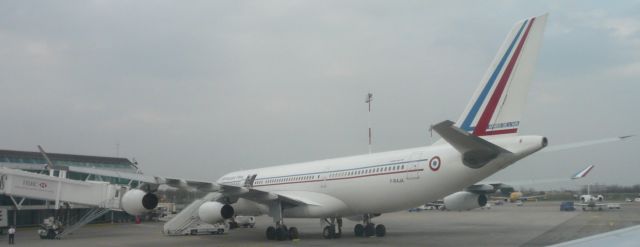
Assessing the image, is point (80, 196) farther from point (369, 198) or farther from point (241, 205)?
point (369, 198)

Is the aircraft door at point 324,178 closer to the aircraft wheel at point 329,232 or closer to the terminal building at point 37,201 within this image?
the aircraft wheel at point 329,232

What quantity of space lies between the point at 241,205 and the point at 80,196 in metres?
6.85

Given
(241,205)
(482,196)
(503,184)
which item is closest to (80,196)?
(241,205)

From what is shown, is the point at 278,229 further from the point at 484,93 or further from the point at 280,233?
the point at 484,93

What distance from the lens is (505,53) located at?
13.9 meters

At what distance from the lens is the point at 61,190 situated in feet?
72.8

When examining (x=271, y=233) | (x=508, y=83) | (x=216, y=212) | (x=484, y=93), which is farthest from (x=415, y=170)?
(x=216, y=212)

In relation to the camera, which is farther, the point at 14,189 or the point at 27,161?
the point at 27,161

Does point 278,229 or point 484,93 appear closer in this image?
point 484,93

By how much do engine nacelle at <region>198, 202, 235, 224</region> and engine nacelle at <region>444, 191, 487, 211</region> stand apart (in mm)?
7847

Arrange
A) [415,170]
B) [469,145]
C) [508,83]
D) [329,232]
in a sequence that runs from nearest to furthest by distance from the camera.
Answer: [469,145] → [508,83] → [415,170] → [329,232]

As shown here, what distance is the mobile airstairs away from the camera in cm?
2122

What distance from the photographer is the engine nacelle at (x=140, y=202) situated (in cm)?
1642

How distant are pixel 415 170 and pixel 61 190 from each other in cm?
1482
